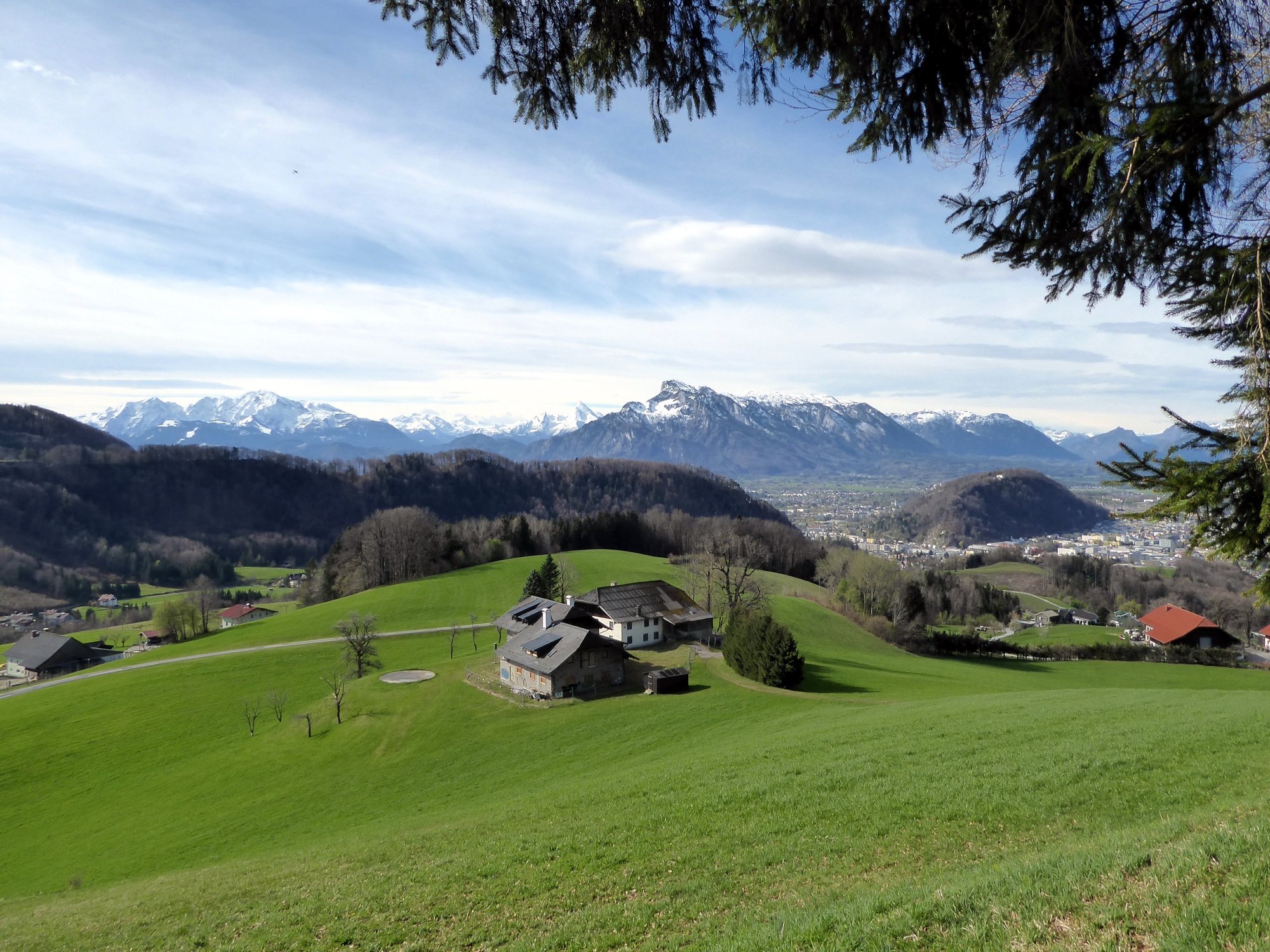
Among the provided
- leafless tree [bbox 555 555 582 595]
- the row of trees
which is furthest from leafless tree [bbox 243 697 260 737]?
the row of trees

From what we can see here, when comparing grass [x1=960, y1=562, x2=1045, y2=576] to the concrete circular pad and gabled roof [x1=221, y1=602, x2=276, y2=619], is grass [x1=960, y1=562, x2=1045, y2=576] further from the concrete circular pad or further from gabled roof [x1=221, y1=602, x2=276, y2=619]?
gabled roof [x1=221, y1=602, x2=276, y2=619]

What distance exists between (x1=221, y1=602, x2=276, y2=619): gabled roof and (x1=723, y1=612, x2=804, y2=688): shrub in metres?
98.5

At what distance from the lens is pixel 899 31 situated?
671 cm

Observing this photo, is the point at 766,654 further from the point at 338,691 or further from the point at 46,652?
the point at 46,652

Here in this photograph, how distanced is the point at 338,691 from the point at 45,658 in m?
60.3

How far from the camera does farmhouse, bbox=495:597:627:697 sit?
141 ft

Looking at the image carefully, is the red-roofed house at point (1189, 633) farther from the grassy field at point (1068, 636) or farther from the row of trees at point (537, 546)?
the row of trees at point (537, 546)

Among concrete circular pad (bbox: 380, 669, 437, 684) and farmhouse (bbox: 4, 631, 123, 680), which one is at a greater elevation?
concrete circular pad (bbox: 380, 669, 437, 684)

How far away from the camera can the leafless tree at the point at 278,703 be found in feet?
148

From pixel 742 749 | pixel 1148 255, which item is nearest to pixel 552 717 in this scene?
pixel 742 749

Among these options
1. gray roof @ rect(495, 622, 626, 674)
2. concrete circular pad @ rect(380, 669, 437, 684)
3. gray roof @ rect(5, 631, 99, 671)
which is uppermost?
gray roof @ rect(495, 622, 626, 674)

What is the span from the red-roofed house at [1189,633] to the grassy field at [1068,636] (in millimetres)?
4544

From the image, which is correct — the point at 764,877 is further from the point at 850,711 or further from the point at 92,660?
the point at 92,660

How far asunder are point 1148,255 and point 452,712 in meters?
43.0
